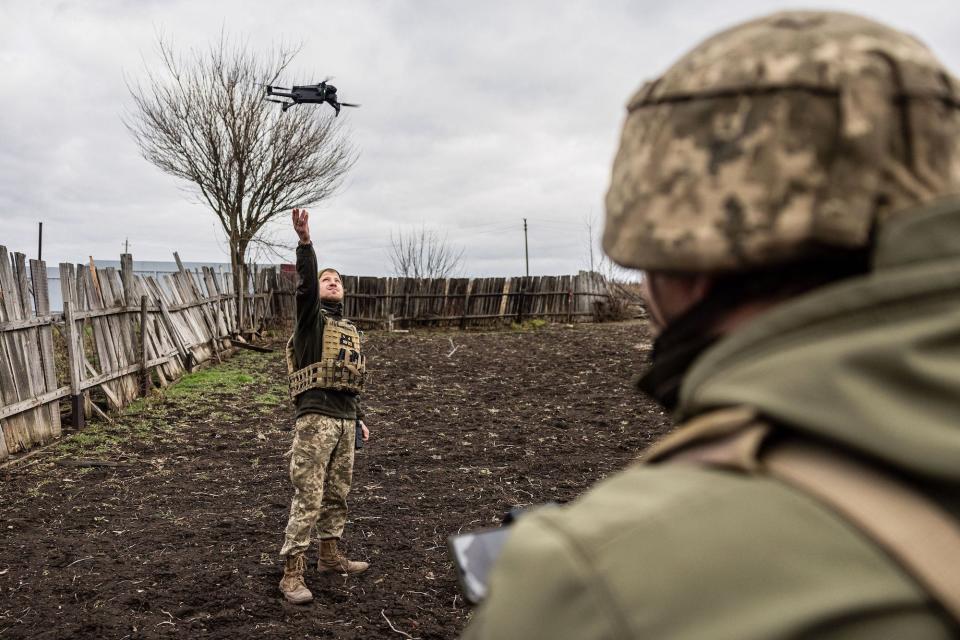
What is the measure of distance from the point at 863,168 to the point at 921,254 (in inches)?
5.2

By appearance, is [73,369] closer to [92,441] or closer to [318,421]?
[92,441]

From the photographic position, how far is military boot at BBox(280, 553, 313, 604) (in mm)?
4145

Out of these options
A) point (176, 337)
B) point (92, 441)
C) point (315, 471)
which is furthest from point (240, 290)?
point (315, 471)

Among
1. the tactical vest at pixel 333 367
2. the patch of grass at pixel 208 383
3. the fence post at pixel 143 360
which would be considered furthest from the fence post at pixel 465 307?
the tactical vest at pixel 333 367

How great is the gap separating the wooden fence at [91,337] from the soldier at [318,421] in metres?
4.24

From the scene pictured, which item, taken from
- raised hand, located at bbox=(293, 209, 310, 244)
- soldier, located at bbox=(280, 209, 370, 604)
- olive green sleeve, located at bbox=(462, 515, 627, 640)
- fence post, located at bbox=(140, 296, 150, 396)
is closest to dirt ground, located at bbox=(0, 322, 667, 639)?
soldier, located at bbox=(280, 209, 370, 604)

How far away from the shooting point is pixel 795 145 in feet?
2.71

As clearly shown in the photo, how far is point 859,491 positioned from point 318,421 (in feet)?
13.0

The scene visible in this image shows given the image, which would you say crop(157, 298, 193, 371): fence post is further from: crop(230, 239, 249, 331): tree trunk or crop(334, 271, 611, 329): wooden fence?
crop(334, 271, 611, 329): wooden fence

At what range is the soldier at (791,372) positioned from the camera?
0.62 m

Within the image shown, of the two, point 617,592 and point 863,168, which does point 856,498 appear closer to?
point 617,592

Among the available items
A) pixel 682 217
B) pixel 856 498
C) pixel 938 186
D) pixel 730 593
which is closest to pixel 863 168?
pixel 938 186

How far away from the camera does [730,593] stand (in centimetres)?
62

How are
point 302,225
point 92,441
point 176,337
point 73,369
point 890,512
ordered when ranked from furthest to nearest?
point 176,337 → point 73,369 → point 92,441 → point 302,225 → point 890,512
